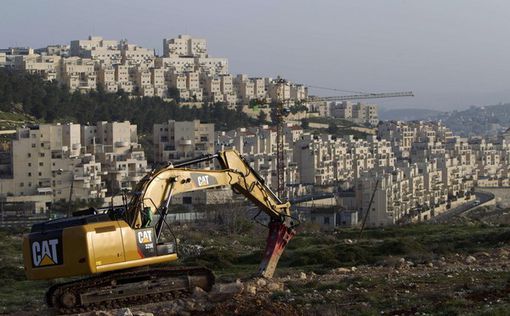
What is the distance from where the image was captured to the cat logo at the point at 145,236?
1264 cm

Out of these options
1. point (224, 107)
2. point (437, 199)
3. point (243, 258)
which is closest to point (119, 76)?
point (224, 107)

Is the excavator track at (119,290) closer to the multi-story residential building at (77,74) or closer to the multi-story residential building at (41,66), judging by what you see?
the multi-story residential building at (77,74)

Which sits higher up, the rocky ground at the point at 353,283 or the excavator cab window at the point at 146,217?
the excavator cab window at the point at 146,217

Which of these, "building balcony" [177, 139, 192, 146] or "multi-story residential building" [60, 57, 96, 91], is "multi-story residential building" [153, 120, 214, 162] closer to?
"building balcony" [177, 139, 192, 146]

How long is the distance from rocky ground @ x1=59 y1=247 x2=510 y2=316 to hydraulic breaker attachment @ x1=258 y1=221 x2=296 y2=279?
26cm

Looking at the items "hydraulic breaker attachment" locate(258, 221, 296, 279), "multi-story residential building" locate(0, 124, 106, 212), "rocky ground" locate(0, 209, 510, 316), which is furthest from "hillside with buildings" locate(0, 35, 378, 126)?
"hydraulic breaker attachment" locate(258, 221, 296, 279)

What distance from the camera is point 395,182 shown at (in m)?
62.3

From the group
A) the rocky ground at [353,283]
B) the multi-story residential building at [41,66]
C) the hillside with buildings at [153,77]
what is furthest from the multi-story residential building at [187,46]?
the rocky ground at [353,283]

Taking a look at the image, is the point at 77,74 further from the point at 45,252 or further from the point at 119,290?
the point at 45,252

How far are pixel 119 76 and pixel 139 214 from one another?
9440 cm

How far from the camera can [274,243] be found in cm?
1547

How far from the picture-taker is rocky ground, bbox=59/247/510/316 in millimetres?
11766

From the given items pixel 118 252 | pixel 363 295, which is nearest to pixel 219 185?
pixel 118 252

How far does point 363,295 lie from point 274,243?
108 inches
